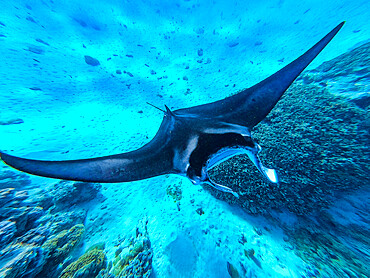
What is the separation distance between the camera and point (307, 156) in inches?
156

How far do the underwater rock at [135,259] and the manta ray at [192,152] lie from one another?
3892 millimetres

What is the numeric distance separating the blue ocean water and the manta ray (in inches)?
78.3

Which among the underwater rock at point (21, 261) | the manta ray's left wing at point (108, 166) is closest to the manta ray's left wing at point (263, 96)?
the manta ray's left wing at point (108, 166)

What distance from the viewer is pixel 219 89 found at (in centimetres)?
1245

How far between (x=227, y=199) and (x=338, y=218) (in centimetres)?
295

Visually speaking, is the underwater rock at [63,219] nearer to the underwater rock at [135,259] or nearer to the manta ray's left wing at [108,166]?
the underwater rock at [135,259]

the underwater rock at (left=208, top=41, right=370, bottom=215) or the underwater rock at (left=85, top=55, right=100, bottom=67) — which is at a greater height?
the underwater rock at (left=85, top=55, right=100, bottom=67)

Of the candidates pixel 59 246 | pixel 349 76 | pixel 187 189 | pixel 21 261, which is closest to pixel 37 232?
pixel 59 246

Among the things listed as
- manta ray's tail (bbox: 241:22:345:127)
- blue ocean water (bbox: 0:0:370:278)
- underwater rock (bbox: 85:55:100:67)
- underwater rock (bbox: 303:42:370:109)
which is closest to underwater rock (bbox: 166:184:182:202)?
blue ocean water (bbox: 0:0:370:278)

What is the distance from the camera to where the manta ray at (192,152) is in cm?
216

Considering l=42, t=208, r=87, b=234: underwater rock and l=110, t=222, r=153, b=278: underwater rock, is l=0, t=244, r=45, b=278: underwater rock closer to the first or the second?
l=42, t=208, r=87, b=234: underwater rock

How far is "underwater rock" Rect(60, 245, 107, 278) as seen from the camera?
3896 millimetres

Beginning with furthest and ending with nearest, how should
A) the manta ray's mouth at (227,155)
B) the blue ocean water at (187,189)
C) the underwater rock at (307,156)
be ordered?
the blue ocean water at (187,189) → the underwater rock at (307,156) → the manta ray's mouth at (227,155)

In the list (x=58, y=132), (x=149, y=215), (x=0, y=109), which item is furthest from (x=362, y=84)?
(x=0, y=109)
